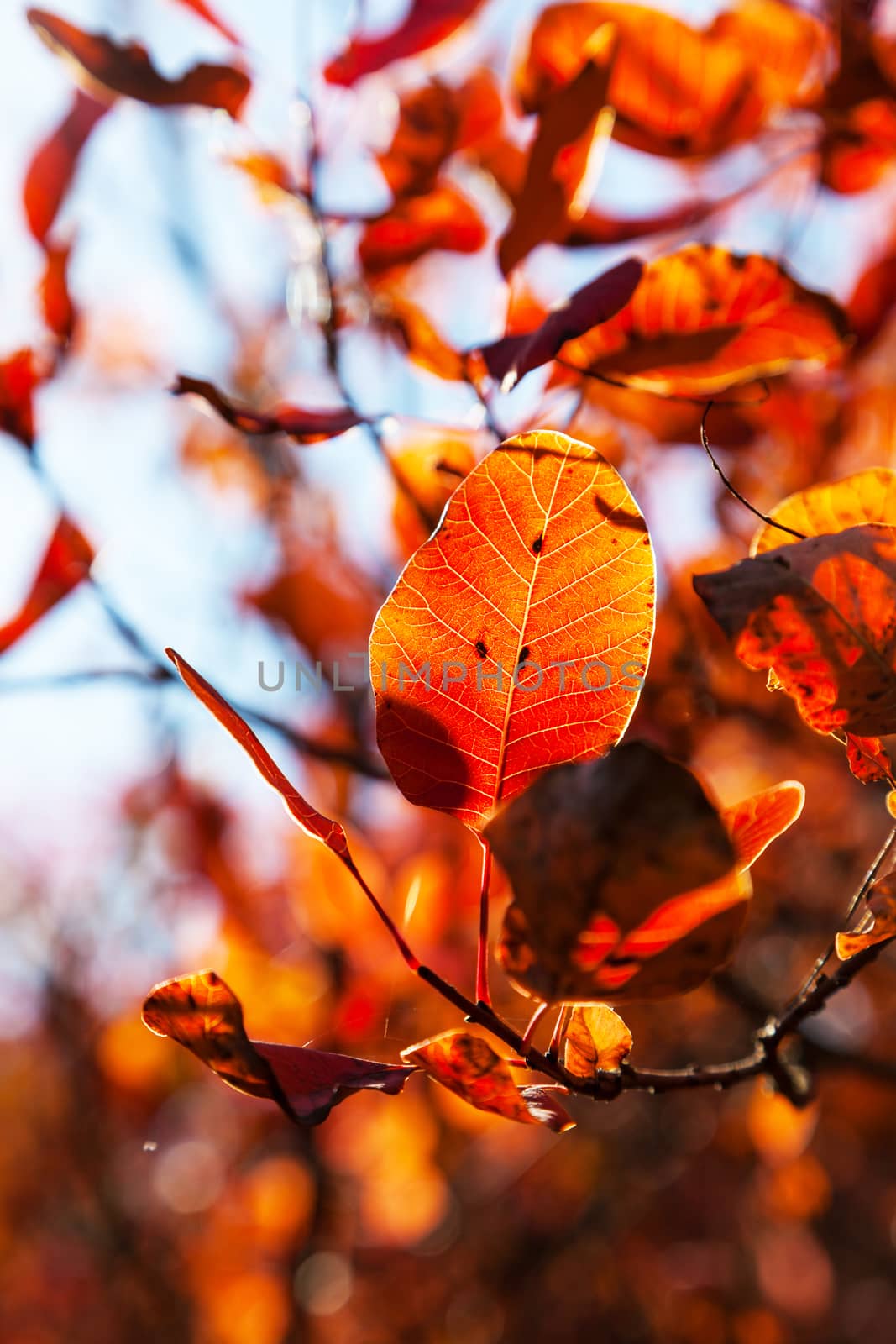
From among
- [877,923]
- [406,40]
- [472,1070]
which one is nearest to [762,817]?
[877,923]

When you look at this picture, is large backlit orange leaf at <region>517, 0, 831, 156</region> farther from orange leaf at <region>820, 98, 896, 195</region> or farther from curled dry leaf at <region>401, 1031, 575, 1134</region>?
curled dry leaf at <region>401, 1031, 575, 1134</region>

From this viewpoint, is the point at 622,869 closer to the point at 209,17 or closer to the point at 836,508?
the point at 836,508

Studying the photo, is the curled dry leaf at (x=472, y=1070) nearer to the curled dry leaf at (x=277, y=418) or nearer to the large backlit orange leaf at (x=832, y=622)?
the large backlit orange leaf at (x=832, y=622)

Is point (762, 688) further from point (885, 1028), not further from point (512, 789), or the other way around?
point (885, 1028)

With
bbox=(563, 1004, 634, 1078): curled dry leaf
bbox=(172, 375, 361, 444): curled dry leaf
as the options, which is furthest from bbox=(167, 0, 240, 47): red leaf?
bbox=(563, 1004, 634, 1078): curled dry leaf

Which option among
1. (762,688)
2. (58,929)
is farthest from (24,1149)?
(762,688)

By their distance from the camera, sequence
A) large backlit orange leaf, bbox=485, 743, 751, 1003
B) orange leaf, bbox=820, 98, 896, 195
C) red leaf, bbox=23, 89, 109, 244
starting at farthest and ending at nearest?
orange leaf, bbox=820, 98, 896, 195
red leaf, bbox=23, 89, 109, 244
large backlit orange leaf, bbox=485, 743, 751, 1003
